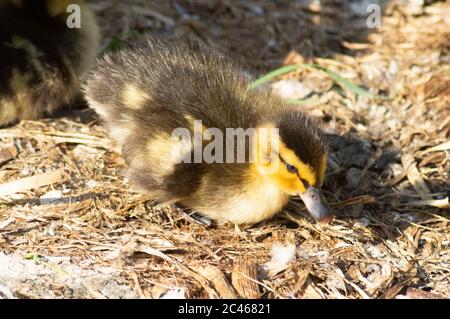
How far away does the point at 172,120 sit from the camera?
7.42 ft

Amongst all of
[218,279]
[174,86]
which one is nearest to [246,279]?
[218,279]

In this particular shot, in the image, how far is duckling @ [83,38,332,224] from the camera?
2.20 meters

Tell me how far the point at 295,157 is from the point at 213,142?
244mm

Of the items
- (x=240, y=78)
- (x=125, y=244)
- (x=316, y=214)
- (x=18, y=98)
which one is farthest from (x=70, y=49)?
(x=316, y=214)

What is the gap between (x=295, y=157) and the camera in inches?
84.5

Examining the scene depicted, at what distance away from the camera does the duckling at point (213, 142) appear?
220cm

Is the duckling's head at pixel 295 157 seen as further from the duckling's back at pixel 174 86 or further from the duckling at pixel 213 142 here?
the duckling's back at pixel 174 86

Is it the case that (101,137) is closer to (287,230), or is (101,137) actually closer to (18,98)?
(18,98)

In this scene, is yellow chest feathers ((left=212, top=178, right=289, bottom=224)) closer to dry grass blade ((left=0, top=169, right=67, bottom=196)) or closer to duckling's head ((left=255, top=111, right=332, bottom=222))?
duckling's head ((left=255, top=111, right=332, bottom=222))

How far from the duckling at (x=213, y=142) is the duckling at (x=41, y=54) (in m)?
0.44

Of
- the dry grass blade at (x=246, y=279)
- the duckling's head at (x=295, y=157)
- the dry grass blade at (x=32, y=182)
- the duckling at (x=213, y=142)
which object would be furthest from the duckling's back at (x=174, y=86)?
the dry grass blade at (x=246, y=279)

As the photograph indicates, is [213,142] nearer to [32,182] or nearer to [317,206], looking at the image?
[317,206]

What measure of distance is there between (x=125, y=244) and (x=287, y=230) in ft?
1.61
